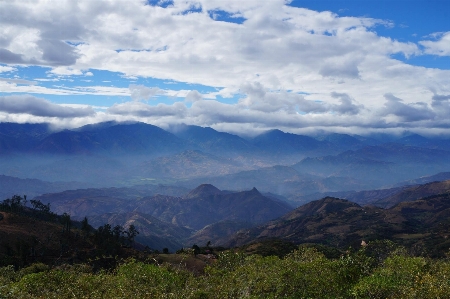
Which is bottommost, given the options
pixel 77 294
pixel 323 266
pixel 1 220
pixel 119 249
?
pixel 119 249

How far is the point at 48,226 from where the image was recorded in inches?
5576

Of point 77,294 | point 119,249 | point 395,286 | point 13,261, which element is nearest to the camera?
point 395,286

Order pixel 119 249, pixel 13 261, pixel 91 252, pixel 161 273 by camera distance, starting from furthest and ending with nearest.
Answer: pixel 119 249, pixel 91 252, pixel 13 261, pixel 161 273

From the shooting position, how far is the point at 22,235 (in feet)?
409

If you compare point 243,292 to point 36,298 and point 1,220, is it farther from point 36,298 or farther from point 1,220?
point 1,220

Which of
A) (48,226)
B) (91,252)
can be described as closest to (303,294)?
(91,252)

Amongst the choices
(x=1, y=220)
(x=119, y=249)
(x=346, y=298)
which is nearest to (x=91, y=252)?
(x=119, y=249)

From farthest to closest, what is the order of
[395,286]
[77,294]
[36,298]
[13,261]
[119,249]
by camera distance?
[119,249] < [13,261] < [77,294] < [36,298] < [395,286]

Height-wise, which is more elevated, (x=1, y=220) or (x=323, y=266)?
(x=323, y=266)

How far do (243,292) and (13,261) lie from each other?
8561cm

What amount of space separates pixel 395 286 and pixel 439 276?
47.0 feet

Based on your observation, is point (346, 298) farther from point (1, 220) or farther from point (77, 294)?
point (1, 220)

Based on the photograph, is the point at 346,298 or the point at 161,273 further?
the point at 161,273

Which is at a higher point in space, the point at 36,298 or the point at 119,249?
the point at 36,298
